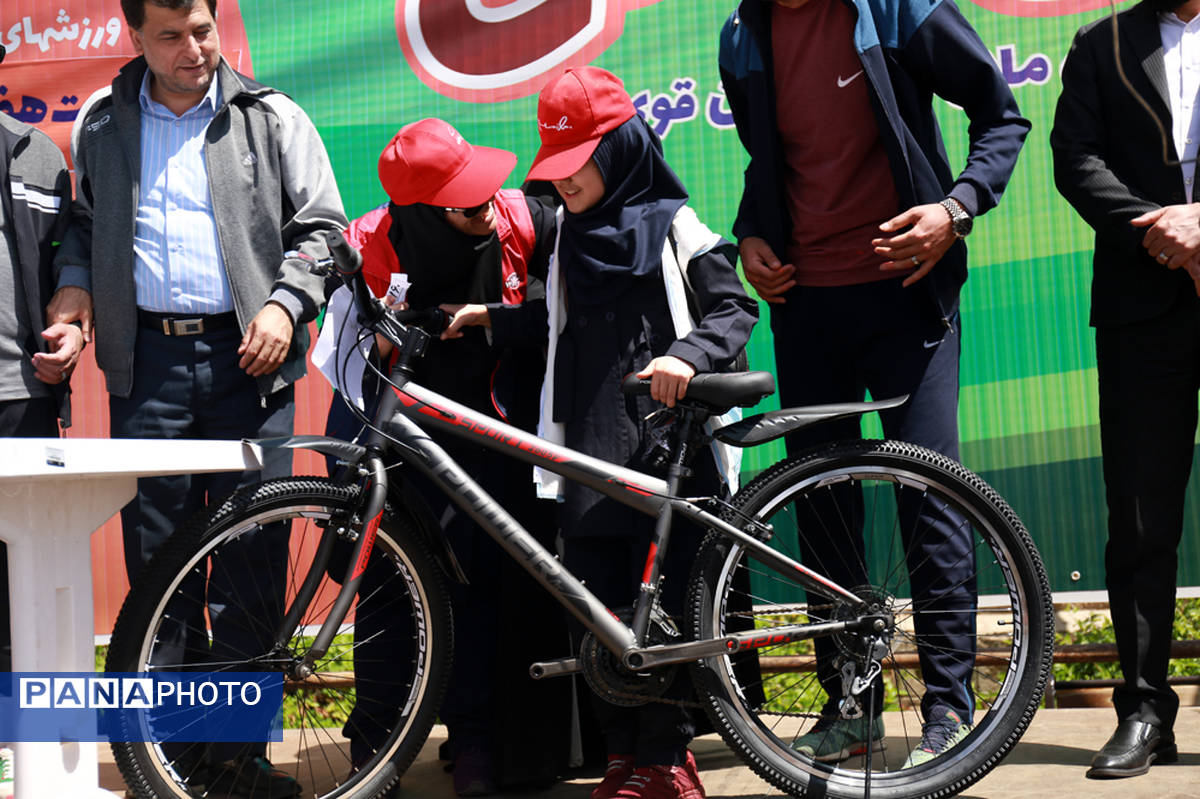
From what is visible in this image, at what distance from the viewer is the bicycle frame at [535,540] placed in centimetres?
274

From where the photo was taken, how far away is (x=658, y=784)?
9.21 ft

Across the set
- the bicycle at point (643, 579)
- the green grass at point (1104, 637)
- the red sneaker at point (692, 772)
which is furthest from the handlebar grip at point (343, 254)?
the green grass at point (1104, 637)

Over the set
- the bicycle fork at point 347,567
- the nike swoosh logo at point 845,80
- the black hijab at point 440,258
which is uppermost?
the nike swoosh logo at point 845,80

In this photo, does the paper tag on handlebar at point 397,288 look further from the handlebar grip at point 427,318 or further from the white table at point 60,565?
the white table at point 60,565

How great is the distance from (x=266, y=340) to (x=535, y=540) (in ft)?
2.97

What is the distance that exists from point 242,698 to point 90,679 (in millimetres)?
Answer: 341

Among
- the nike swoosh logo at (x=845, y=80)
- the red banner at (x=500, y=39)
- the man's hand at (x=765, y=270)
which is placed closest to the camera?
the nike swoosh logo at (x=845, y=80)

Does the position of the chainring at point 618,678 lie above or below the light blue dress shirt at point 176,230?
below

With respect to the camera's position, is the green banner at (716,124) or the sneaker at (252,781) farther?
the green banner at (716,124)

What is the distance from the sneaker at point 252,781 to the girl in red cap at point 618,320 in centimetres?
84

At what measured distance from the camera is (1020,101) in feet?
12.5

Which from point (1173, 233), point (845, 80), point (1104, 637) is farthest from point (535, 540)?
point (1104, 637)

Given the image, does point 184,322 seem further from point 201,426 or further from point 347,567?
point 347,567

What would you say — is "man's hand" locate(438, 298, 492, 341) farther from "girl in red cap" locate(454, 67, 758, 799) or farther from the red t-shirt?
the red t-shirt
